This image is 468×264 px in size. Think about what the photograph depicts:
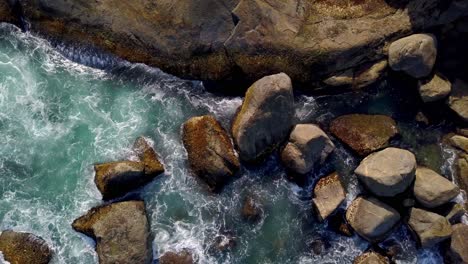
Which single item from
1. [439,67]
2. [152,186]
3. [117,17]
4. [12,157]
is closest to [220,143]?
[152,186]

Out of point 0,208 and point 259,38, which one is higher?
point 259,38

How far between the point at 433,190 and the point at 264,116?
11.9 meters

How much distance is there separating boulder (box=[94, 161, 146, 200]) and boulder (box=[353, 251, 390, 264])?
581 inches

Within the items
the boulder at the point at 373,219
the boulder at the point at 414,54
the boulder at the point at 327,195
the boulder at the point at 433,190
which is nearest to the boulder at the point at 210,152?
the boulder at the point at 327,195

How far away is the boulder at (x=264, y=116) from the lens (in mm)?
29734

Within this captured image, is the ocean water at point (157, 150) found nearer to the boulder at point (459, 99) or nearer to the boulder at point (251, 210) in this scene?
Answer: the boulder at point (251, 210)

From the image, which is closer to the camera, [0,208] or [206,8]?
[0,208]

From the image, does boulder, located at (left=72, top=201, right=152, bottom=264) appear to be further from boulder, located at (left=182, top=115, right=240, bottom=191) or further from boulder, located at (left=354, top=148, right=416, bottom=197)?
boulder, located at (left=354, top=148, right=416, bottom=197)

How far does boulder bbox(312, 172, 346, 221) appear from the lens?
1180 inches

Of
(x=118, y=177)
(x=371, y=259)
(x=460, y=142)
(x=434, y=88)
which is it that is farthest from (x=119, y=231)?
(x=460, y=142)

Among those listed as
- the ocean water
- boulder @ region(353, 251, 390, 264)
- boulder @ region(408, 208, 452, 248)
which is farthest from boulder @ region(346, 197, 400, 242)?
boulder @ region(408, 208, 452, 248)

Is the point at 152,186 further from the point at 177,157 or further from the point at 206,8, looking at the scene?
the point at 206,8

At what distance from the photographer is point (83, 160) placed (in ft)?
101

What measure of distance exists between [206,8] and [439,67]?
17.3 meters
